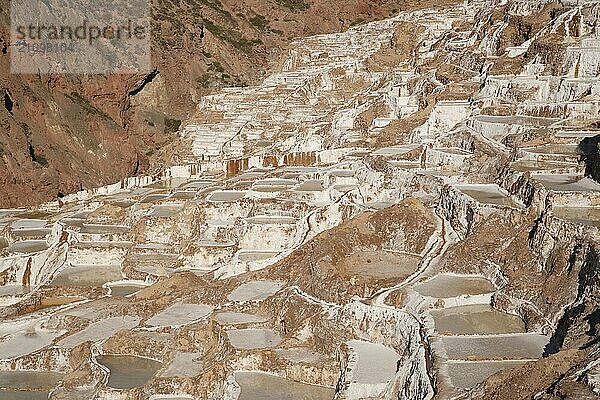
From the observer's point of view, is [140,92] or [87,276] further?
[140,92]

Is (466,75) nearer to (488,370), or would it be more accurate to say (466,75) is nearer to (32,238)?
(32,238)

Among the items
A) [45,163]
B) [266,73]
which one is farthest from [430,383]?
[266,73]

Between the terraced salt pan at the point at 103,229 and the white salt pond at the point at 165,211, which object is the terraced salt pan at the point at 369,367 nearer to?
the white salt pond at the point at 165,211

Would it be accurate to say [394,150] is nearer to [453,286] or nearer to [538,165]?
[538,165]

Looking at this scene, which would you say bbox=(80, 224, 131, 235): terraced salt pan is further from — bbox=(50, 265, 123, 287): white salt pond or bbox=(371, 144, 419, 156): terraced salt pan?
bbox=(371, 144, 419, 156): terraced salt pan

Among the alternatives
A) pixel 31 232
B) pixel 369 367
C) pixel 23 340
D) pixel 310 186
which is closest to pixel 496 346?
pixel 369 367

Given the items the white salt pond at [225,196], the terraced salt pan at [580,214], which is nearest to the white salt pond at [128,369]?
the white salt pond at [225,196]
